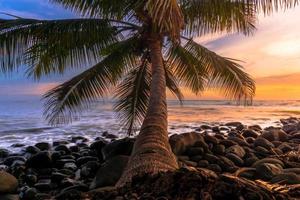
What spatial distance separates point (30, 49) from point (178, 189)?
6074 millimetres

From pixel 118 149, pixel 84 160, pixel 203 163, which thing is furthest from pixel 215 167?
pixel 84 160

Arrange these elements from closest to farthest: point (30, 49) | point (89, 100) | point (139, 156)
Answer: point (139, 156), point (30, 49), point (89, 100)

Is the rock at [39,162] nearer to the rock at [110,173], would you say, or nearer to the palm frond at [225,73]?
the rock at [110,173]

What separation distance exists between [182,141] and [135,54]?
2.49 m

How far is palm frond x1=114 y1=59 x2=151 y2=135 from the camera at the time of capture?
11742mm

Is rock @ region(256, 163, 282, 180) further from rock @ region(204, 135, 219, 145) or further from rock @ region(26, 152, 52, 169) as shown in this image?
rock @ region(26, 152, 52, 169)

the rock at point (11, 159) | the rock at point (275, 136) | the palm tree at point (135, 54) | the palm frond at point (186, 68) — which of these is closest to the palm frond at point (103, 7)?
the palm tree at point (135, 54)

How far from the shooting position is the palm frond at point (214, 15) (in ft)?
22.5

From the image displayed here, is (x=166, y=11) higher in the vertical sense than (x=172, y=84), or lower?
higher

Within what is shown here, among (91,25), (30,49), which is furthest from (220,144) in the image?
(30,49)

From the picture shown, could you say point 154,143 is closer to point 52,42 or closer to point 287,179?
point 287,179

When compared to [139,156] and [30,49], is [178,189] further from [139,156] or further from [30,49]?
[30,49]

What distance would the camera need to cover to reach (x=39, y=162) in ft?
33.7

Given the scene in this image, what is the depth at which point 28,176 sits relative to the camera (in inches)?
354
